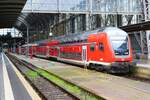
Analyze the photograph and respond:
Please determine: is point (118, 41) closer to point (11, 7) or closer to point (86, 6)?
point (11, 7)

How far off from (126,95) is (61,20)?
221 feet

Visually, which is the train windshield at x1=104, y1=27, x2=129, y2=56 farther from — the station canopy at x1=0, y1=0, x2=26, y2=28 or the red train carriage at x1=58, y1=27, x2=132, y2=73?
the station canopy at x1=0, y1=0, x2=26, y2=28

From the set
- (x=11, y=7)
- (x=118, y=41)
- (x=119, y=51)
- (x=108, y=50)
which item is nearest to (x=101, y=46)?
(x=108, y=50)

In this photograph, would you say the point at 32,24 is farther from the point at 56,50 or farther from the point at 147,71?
the point at 147,71

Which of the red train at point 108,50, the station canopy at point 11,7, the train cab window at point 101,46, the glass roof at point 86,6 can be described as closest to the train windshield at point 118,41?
the red train at point 108,50

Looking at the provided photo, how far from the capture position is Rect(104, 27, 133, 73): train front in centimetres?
Result: 2633

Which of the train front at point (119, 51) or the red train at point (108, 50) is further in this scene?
the red train at point (108, 50)

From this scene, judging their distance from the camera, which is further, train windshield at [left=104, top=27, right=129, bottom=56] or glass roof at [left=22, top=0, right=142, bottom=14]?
glass roof at [left=22, top=0, right=142, bottom=14]

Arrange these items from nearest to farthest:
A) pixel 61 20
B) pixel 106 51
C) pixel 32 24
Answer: pixel 106 51
pixel 61 20
pixel 32 24

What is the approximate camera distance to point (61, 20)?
82.2 m

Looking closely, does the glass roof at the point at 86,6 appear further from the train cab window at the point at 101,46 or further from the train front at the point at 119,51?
the train front at the point at 119,51

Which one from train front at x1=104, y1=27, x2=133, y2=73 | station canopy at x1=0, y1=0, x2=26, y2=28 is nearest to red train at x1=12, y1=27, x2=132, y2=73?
train front at x1=104, y1=27, x2=133, y2=73

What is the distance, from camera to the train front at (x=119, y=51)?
26.3m

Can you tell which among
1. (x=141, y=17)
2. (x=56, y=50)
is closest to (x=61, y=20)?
(x=141, y=17)
